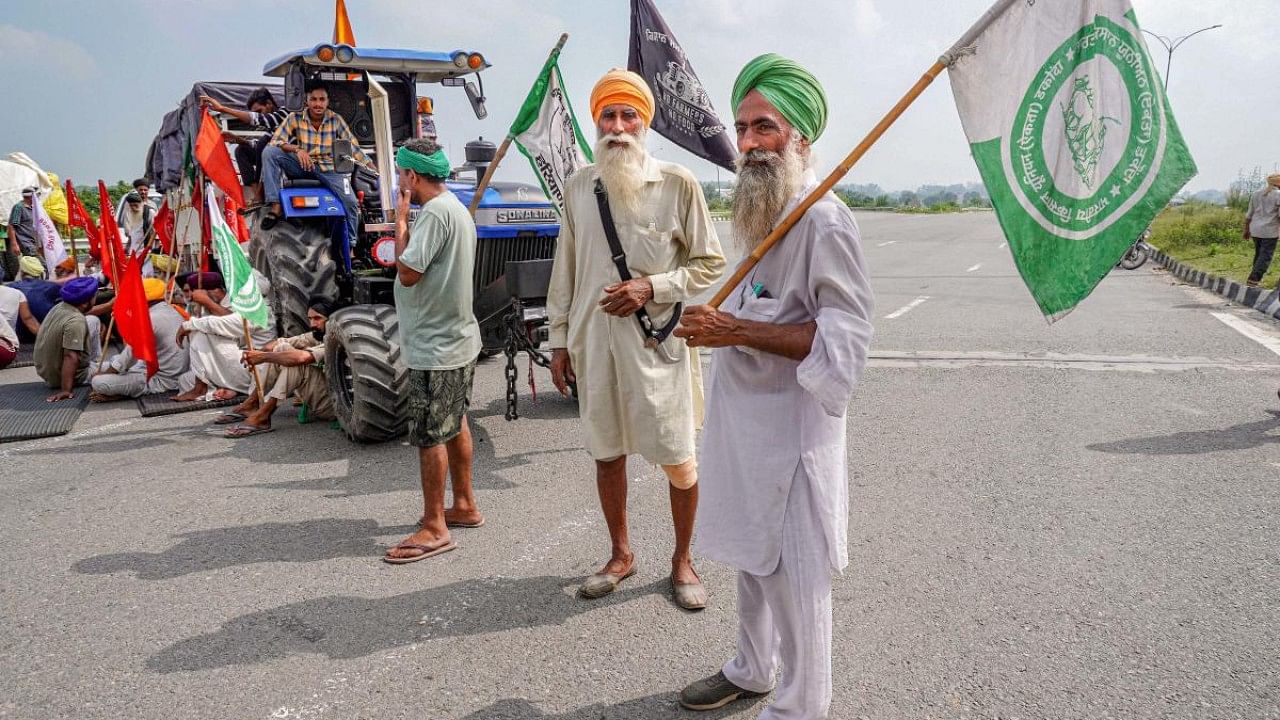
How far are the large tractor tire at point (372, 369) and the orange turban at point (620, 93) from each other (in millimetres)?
2431

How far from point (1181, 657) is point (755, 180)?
2.34m

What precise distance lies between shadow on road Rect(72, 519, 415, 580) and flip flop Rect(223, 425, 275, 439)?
1.89 m

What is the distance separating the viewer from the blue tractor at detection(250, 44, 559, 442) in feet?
17.8

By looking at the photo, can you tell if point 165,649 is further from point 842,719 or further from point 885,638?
point 885,638

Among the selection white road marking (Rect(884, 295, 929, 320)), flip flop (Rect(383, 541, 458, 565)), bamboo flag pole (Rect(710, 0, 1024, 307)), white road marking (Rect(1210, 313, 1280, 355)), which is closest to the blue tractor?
flip flop (Rect(383, 541, 458, 565))

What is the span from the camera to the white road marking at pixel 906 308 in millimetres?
10688

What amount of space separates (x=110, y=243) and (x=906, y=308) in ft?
31.7

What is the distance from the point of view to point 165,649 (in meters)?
3.18

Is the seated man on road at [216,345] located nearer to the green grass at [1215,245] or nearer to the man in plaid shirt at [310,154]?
the man in plaid shirt at [310,154]

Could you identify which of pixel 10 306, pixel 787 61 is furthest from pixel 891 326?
pixel 10 306

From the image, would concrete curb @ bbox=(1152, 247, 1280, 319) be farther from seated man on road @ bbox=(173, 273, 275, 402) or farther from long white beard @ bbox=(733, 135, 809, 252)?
seated man on road @ bbox=(173, 273, 275, 402)

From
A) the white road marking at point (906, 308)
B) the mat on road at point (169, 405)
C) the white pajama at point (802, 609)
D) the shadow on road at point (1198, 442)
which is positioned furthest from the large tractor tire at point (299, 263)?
the white road marking at point (906, 308)

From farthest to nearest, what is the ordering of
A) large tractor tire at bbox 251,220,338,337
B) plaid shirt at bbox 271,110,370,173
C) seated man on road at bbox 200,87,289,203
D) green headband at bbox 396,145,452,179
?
seated man on road at bbox 200,87,289,203
plaid shirt at bbox 271,110,370,173
large tractor tire at bbox 251,220,338,337
green headband at bbox 396,145,452,179

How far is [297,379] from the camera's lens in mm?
6238
